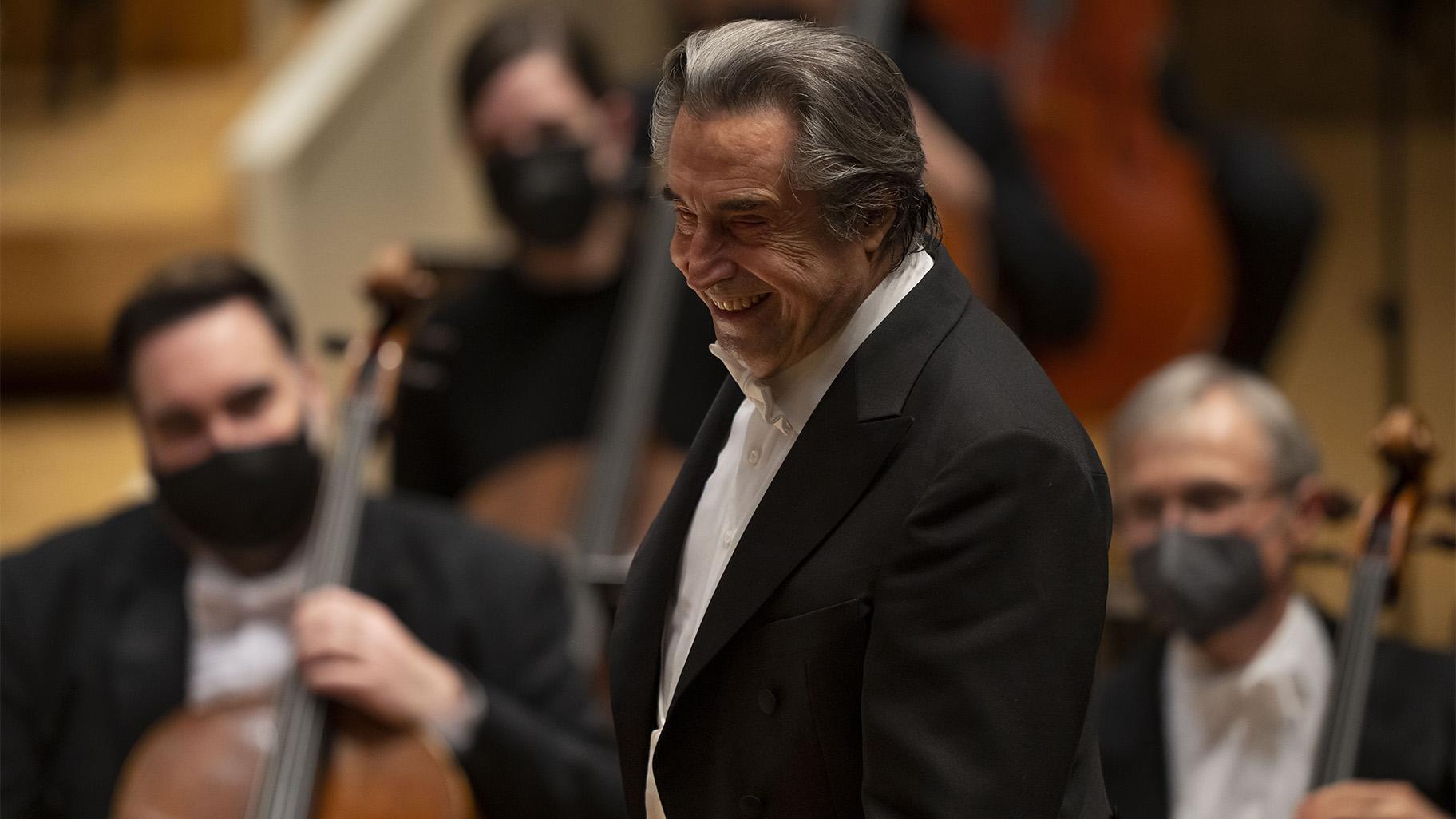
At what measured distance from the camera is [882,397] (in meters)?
1.00

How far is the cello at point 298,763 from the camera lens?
1.97 metres

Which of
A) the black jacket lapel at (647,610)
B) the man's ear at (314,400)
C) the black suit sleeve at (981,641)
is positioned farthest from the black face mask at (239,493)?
the black suit sleeve at (981,641)

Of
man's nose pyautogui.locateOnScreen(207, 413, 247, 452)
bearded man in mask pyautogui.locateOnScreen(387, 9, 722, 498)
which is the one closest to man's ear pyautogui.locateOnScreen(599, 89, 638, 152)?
bearded man in mask pyautogui.locateOnScreen(387, 9, 722, 498)

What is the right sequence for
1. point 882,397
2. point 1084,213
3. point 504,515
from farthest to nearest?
point 1084,213 → point 504,515 → point 882,397

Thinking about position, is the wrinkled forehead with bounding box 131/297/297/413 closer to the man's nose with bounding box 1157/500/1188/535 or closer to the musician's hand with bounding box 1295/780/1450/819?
the man's nose with bounding box 1157/500/1188/535

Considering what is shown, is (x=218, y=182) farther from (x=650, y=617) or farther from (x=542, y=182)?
(x=650, y=617)

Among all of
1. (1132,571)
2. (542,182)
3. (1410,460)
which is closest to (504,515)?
(542,182)

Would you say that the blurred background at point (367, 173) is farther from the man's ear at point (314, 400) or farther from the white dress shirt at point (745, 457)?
the white dress shirt at point (745, 457)

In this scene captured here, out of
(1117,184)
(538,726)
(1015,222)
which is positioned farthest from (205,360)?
(1117,184)

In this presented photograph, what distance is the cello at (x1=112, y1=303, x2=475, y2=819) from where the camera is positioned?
77.7 inches

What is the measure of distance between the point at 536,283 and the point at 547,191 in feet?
0.66

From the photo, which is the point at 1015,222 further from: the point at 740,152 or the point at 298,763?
the point at 740,152

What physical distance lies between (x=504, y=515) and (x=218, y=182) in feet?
5.54

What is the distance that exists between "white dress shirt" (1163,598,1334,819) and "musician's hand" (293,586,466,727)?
856mm
